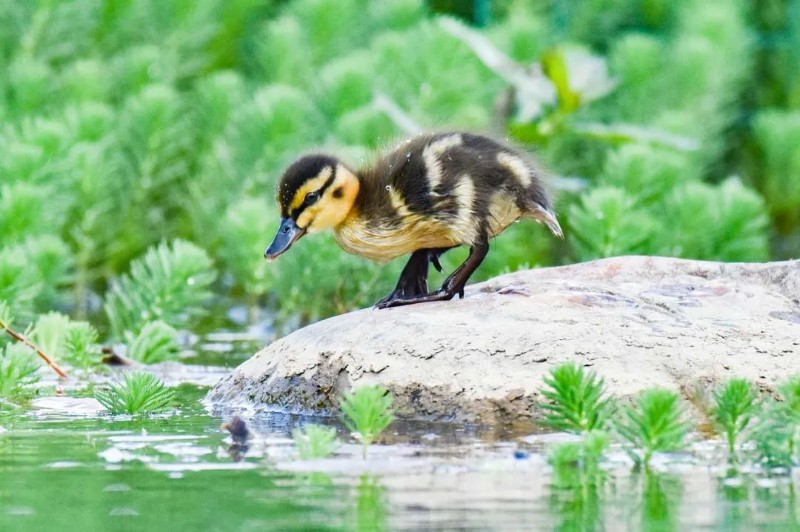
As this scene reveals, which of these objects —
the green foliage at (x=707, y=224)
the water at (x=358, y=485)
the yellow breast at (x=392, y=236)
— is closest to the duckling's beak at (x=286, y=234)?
the yellow breast at (x=392, y=236)

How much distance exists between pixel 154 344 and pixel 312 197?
4.09 ft

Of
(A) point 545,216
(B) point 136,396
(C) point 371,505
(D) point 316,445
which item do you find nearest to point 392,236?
(A) point 545,216

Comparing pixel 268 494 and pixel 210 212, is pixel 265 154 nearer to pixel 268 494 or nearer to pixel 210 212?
pixel 210 212

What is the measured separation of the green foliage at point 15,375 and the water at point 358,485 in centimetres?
55

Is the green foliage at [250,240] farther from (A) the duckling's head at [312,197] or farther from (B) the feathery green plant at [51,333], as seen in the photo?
(A) the duckling's head at [312,197]

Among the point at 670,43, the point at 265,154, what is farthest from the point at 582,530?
the point at 670,43

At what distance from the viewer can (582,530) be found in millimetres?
3227

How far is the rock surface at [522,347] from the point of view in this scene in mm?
4723

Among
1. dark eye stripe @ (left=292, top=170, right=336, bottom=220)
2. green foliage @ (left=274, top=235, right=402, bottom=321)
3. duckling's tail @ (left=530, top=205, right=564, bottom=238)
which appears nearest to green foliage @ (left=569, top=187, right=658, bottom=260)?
green foliage @ (left=274, top=235, right=402, bottom=321)

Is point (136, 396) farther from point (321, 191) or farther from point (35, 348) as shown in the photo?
point (321, 191)

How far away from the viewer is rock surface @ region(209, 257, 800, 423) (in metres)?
4.72

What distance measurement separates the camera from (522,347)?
4.82 metres

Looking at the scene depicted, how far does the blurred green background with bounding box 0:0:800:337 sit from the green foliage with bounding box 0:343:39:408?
3.30 ft

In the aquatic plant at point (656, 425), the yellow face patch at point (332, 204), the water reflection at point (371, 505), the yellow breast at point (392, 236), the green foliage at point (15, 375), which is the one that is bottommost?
the water reflection at point (371, 505)
